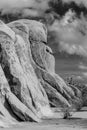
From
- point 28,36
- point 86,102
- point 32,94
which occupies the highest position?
point 28,36

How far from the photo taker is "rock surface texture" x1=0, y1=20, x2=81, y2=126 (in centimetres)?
3203

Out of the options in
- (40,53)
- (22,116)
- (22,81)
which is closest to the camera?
(22,116)

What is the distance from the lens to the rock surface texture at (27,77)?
105 feet

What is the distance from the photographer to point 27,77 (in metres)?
40.4

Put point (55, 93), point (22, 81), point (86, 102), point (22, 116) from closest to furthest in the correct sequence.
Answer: point (22, 116) → point (22, 81) → point (55, 93) → point (86, 102)

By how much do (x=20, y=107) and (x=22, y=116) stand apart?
888 millimetres

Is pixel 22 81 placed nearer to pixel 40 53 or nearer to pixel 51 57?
pixel 40 53

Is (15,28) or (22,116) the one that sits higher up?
(15,28)

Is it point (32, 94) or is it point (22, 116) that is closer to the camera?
point (22, 116)

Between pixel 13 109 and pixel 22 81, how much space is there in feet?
18.9

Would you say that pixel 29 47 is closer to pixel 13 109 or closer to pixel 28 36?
pixel 28 36

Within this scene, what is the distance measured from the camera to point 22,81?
3656cm

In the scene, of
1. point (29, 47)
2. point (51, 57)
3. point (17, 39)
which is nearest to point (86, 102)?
point (51, 57)

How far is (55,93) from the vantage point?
4888cm
